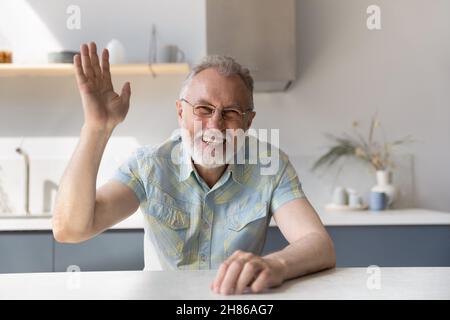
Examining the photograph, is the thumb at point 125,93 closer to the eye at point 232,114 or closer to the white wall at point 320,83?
the eye at point 232,114

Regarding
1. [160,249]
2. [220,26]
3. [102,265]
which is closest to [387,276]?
[160,249]

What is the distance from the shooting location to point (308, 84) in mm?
3172

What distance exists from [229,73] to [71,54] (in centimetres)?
161

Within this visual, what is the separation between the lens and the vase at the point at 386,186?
2977 millimetres

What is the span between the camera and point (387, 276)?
0.99m

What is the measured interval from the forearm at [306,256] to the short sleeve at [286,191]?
0.23 metres

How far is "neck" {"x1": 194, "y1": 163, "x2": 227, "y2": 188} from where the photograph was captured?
1.60m

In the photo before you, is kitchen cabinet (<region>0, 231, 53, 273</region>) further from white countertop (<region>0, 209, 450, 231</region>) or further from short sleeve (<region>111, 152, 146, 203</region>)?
short sleeve (<region>111, 152, 146, 203</region>)

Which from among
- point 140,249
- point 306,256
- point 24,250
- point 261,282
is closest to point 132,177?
point 306,256

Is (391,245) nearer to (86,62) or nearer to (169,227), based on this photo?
(169,227)

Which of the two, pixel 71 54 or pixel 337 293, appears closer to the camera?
pixel 337 293

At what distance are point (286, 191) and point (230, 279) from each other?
0.68 metres
